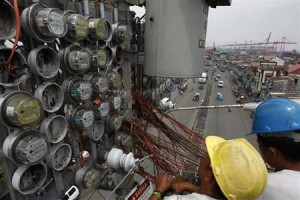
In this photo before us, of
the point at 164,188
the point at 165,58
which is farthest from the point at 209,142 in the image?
the point at 165,58

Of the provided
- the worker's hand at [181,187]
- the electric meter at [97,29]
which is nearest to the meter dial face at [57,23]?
the electric meter at [97,29]

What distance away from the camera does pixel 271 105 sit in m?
2.47

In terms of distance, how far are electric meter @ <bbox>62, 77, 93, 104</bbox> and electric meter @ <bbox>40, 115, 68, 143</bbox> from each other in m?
0.25

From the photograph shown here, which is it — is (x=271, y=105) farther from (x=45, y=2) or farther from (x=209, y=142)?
(x=45, y=2)

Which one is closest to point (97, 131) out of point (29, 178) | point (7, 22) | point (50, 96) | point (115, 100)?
point (115, 100)

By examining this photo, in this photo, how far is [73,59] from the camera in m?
2.39

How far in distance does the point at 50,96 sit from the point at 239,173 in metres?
1.92

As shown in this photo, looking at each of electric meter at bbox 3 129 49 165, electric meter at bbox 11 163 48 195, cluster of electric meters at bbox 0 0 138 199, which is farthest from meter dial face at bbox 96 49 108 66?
electric meter at bbox 11 163 48 195

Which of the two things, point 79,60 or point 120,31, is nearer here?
point 79,60

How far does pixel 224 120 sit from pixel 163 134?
25494 mm

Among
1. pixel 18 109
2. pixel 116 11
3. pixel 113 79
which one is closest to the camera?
pixel 18 109

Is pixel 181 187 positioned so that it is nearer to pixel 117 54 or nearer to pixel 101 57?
pixel 101 57

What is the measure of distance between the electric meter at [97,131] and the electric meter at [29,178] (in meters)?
0.78

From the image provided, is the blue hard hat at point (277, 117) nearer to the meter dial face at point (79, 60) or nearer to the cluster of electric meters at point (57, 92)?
the cluster of electric meters at point (57, 92)
